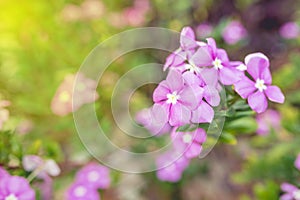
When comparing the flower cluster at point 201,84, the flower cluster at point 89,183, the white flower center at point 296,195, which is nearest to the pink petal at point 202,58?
the flower cluster at point 201,84

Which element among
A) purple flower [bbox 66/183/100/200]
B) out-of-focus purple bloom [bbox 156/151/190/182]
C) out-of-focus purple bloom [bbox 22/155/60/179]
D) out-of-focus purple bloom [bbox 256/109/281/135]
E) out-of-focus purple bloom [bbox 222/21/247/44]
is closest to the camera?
out-of-focus purple bloom [bbox 22/155/60/179]

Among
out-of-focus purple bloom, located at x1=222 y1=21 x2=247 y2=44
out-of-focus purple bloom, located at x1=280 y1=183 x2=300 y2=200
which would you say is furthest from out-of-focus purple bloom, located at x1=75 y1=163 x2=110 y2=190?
out-of-focus purple bloom, located at x1=222 y1=21 x2=247 y2=44

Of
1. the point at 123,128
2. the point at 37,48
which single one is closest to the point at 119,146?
the point at 123,128

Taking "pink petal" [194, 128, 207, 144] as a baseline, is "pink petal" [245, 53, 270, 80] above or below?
above

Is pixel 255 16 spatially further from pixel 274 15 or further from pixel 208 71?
pixel 208 71

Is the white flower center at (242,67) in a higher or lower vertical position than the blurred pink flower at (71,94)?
higher

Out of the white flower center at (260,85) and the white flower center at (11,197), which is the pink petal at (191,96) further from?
the white flower center at (11,197)

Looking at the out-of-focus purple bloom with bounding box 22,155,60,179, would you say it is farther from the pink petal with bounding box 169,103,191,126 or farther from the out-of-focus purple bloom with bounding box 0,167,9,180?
the pink petal with bounding box 169,103,191,126

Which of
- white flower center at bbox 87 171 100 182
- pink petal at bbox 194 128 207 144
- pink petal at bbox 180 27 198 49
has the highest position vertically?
pink petal at bbox 180 27 198 49
